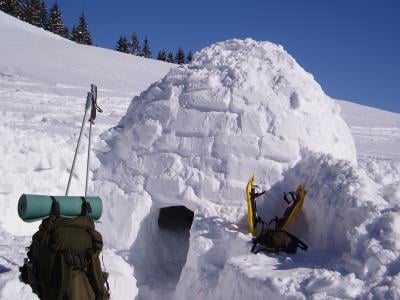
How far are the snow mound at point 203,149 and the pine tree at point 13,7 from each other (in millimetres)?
36045

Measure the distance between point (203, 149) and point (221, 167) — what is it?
0.34m

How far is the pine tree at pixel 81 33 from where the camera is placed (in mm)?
42156

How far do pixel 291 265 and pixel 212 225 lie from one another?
1309 mm

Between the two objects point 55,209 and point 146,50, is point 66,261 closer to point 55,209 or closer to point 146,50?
point 55,209

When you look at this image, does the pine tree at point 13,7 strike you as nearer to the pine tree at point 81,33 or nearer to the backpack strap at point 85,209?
the pine tree at point 81,33

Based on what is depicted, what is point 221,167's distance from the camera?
5359mm

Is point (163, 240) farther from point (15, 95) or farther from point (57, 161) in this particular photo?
point (15, 95)

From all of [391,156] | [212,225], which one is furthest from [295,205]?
[391,156]

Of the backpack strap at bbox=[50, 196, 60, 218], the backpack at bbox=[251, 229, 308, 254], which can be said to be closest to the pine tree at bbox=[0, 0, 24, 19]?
the backpack at bbox=[251, 229, 308, 254]

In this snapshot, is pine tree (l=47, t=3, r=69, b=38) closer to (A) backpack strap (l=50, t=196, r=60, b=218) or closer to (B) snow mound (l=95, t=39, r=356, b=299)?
(B) snow mound (l=95, t=39, r=356, b=299)

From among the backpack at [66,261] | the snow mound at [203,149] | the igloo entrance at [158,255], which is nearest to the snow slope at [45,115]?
the igloo entrance at [158,255]

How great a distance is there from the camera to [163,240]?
234 inches

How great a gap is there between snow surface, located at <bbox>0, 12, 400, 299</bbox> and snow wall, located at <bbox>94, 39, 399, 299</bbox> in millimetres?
15

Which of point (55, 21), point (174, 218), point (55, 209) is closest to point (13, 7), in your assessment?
point (55, 21)
